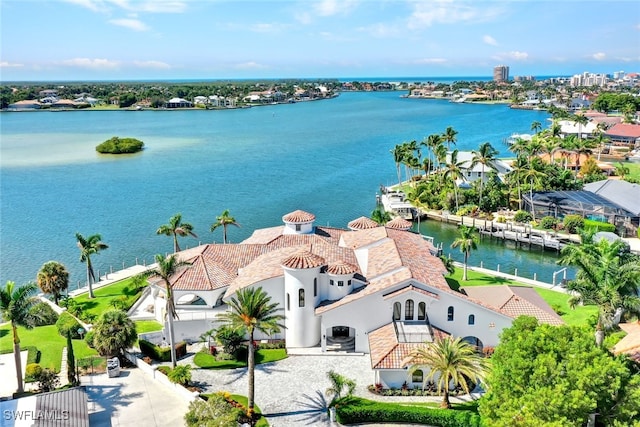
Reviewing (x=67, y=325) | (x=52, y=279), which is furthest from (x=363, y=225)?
(x=52, y=279)

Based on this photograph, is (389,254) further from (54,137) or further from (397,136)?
(54,137)

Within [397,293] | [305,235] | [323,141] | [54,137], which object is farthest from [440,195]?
[54,137]

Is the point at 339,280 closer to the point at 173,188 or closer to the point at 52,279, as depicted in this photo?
the point at 52,279

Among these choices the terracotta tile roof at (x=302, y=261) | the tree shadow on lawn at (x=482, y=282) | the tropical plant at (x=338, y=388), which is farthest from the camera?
the tree shadow on lawn at (x=482, y=282)

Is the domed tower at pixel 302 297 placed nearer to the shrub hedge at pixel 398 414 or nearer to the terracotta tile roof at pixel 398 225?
the shrub hedge at pixel 398 414

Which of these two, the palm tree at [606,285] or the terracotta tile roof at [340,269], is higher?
the palm tree at [606,285]

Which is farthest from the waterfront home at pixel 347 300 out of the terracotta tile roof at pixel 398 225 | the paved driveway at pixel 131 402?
the terracotta tile roof at pixel 398 225

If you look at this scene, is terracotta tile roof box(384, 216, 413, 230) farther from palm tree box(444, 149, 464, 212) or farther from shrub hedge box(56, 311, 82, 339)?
shrub hedge box(56, 311, 82, 339)
